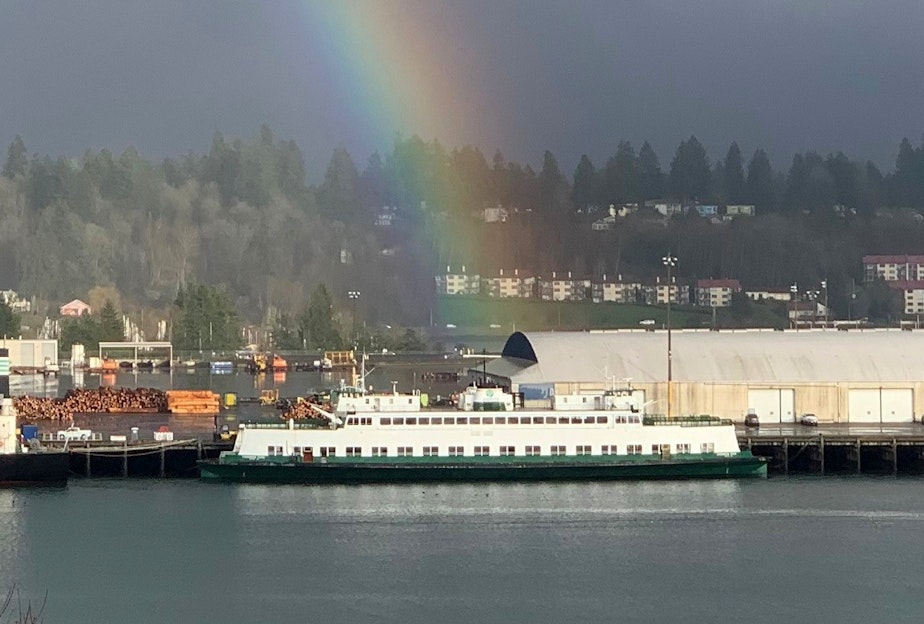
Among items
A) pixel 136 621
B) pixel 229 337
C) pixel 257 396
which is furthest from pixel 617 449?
pixel 229 337

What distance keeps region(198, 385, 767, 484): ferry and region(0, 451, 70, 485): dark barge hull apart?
3216mm

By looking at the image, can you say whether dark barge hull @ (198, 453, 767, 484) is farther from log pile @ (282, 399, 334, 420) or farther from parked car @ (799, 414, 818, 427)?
parked car @ (799, 414, 818, 427)

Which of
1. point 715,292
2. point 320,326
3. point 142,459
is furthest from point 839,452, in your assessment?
point 715,292

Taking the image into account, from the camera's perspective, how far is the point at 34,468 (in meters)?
39.2

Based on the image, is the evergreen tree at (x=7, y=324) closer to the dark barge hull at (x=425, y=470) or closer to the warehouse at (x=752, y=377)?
the warehouse at (x=752, y=377)

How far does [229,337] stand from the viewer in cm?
10731

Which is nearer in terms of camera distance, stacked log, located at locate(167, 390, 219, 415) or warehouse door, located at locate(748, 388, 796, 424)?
warehouse door, located at locate(748, 388, 796, 424)

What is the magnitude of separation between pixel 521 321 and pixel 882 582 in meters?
96.5

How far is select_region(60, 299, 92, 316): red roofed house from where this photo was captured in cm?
12694

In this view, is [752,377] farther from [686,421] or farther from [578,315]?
[578,315]

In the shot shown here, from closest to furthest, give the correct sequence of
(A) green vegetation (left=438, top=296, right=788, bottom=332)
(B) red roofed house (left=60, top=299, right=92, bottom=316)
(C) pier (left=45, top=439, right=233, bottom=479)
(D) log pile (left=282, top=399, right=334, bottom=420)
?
(C) pier (left=45, top=439, right=233, bottom=479)
(D) log pile (left=282, top=399, right=334, bottom=420)
(A) green vegetation (left=438, top=296, right=788, bottom=332)
(B) red roofed house (left=60, top=299, right=92, bottom=316)

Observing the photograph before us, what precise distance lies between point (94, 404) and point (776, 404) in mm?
23104

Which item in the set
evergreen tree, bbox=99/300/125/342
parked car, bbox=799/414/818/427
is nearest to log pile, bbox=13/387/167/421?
parked car, bbox=799/414/818/427

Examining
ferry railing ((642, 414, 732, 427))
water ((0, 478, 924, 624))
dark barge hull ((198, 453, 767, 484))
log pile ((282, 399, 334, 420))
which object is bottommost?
water ((0, 478, 924, 624))
